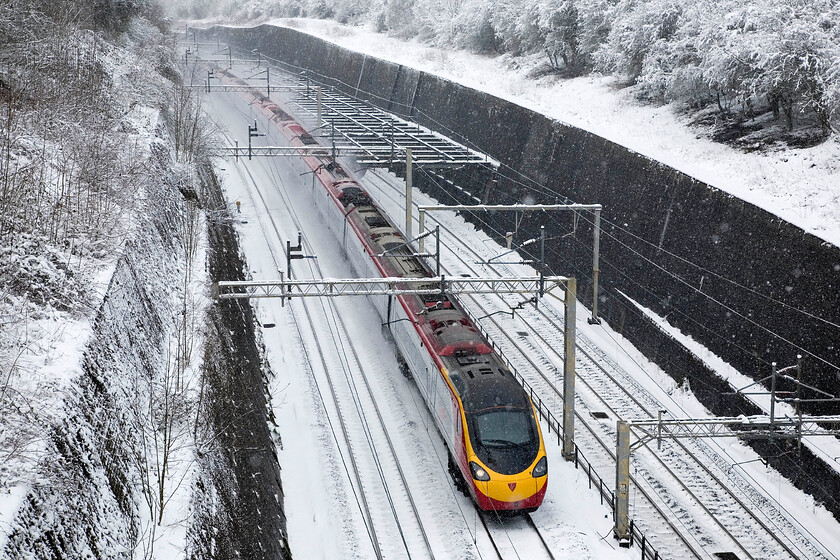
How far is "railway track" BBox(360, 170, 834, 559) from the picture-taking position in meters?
16.2

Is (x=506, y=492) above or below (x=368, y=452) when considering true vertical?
above

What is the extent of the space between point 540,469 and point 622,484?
5.24 feet

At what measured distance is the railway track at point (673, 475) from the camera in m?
16.2

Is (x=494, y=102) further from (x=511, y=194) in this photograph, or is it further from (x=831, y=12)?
(x=831, y=12)

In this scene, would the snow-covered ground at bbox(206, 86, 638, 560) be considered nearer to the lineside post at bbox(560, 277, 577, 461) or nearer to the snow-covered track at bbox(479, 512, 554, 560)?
the snow-covered track at bbox(479, 512, 554, 560)

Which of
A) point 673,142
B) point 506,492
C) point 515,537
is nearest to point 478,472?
point 506,492

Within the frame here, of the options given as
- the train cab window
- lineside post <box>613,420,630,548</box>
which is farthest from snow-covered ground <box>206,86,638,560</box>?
the train cab window

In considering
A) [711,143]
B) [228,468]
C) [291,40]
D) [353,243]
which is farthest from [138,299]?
[291,40]

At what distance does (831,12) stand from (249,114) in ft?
118

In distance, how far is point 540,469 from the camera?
15.8m

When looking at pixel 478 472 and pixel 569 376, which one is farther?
pixel 569 376

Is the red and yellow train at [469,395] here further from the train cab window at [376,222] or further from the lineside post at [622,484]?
the train cab window at [376,222]

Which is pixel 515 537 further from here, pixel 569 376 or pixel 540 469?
pixel 569 376

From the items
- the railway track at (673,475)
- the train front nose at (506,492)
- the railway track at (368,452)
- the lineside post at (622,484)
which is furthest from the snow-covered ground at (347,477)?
the railway track at (673,475)
